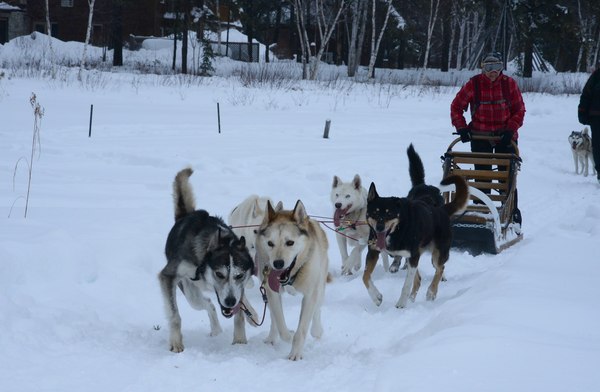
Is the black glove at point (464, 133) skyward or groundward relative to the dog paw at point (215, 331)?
skyward

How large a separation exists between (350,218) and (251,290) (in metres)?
1.41

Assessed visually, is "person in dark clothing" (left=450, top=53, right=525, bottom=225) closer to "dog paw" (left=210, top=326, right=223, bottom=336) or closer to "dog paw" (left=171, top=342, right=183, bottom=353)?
"dog paw" (left=210, top=326, right=223, bottom=336)

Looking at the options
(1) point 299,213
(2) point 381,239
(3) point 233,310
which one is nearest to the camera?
(3) point 233,310

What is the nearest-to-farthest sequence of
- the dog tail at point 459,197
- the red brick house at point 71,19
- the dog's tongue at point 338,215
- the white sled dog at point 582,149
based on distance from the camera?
the dog tail at point 459,197
the dog's tongue at point 338,215
the white sled dog at point 582,149
the red brick house at point 71,19

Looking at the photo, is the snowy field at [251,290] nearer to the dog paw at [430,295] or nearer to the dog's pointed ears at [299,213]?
the dog paw at [430,295]

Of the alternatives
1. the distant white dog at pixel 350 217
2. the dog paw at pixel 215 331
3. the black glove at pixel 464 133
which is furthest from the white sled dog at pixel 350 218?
the dog paw at pixel 215 331

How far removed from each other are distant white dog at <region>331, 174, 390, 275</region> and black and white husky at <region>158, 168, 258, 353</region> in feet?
7.12

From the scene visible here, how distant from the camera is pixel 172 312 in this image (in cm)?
435

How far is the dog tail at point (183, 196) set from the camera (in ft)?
15.5

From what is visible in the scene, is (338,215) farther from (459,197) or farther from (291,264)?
(291,264)

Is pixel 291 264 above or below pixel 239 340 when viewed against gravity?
above

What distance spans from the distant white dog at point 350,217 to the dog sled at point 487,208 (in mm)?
851

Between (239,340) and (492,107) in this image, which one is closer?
(239,340)

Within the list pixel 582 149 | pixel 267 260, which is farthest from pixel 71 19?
pixel 267 260
